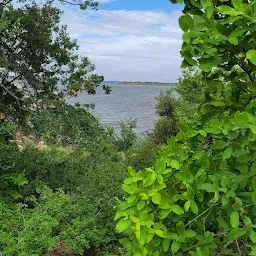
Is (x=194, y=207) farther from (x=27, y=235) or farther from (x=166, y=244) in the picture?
(x=27, y=235)

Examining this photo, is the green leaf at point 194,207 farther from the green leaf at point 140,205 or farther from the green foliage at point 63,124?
the green foliage at point 63,124

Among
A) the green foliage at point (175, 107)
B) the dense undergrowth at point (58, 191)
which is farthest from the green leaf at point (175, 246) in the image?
the green foliage at point (175, 107)

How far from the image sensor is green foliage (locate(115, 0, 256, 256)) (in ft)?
3.77

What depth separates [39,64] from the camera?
616 cm

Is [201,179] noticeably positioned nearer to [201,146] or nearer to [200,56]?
[201,146]

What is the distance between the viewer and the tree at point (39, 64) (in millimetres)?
5953

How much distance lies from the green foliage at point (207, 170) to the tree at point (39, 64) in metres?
4.78

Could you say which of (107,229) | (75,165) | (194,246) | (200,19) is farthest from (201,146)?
(75,165)

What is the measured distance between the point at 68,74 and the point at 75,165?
219cm

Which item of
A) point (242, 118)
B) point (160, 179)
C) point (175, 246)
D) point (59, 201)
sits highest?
point (242, 118)

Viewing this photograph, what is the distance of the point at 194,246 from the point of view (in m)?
1.31

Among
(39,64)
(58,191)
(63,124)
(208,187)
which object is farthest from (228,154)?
(39,64)

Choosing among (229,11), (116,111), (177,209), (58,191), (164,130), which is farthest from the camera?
(116,111)

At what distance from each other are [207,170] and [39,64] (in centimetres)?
532
